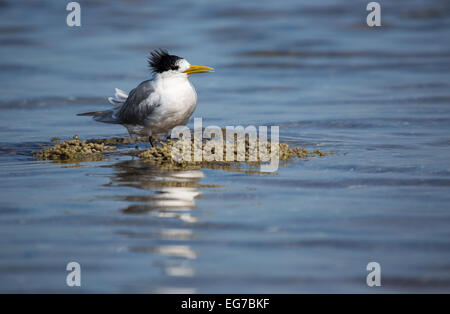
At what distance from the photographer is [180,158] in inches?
248

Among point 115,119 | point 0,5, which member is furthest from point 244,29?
point 115,119

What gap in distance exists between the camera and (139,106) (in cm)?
705

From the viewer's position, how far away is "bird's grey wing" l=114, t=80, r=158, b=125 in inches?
274

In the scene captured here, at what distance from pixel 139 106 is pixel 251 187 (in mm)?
2028

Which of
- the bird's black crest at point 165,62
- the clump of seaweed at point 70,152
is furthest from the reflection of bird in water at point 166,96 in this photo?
the clump of seaweed at point 70,152

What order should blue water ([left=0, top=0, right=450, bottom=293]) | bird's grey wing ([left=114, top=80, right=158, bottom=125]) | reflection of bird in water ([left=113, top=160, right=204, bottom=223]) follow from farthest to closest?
bird's grey wing ([left=114, top=80, right=158, bottom=125]) → reflection of bird in water ([left=113, top=160, right=204, bottom=223]) → blue water ([left=0, top=0, right=450, bottom=293])

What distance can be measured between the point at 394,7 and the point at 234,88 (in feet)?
27.9

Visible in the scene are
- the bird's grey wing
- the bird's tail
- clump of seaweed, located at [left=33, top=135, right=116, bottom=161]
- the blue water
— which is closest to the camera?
the blue water

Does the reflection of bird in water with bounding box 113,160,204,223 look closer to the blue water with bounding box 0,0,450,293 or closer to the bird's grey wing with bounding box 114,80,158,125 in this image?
the blue water with bounding box 0,0,450,293

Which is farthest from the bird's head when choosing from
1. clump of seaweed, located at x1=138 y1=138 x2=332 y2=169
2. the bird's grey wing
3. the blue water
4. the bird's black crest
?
the blue water

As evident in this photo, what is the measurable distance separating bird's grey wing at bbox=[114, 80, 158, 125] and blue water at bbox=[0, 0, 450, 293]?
0.52 m

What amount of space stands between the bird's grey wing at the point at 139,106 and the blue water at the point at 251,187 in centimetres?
52

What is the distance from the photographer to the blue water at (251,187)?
12.9 ft

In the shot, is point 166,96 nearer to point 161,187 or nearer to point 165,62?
point 165,62
